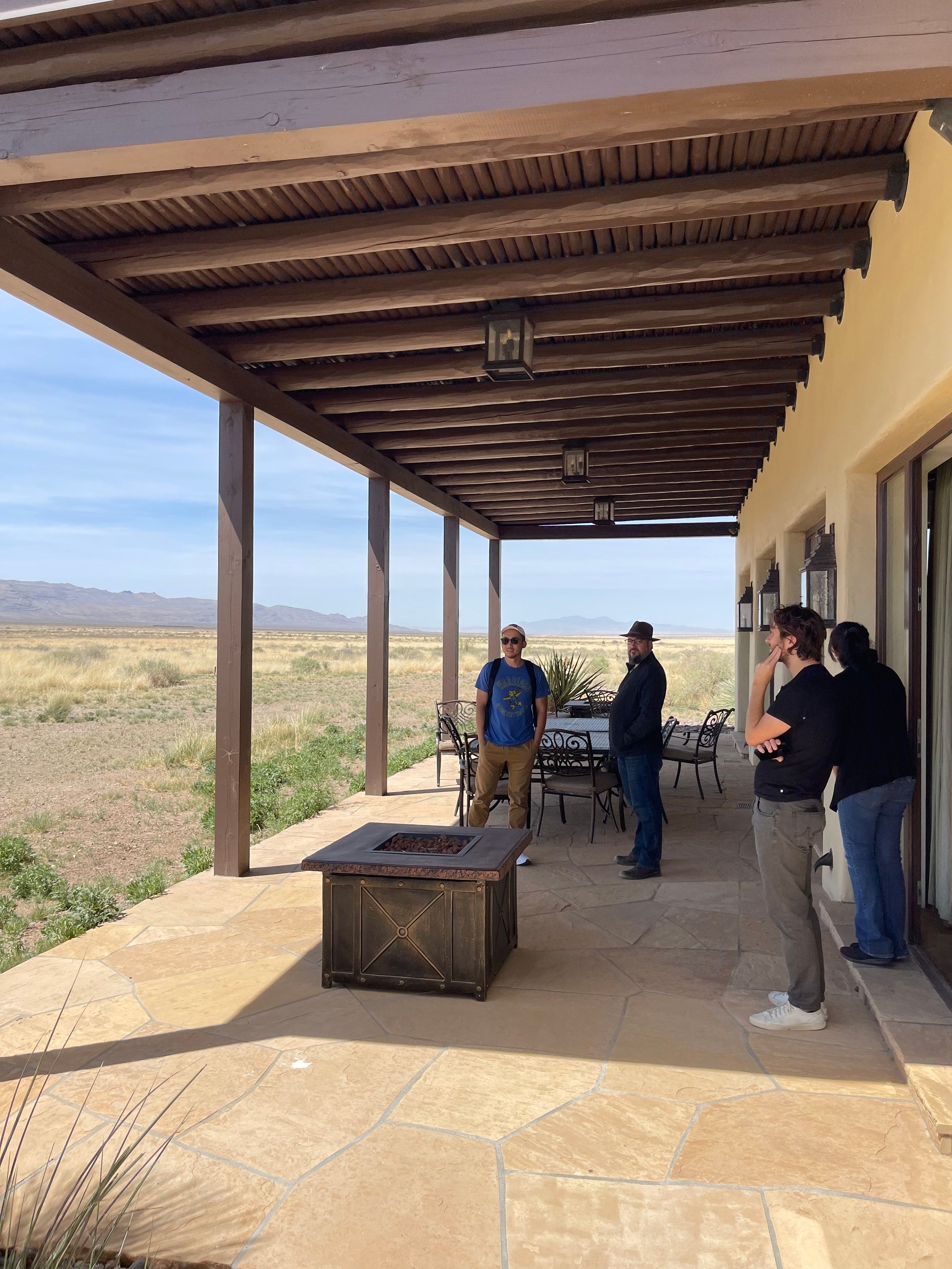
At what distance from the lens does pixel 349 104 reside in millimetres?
2436

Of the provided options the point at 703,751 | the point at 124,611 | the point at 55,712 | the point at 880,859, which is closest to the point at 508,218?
the point at 880,859

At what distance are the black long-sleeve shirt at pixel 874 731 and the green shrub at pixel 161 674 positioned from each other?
24452 millimetres

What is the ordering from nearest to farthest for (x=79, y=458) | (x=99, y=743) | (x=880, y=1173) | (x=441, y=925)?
(x=880, y=1173), (x=441, y=925), (x=99, y=743), (x=79, y=458)

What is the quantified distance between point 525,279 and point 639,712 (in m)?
2.63

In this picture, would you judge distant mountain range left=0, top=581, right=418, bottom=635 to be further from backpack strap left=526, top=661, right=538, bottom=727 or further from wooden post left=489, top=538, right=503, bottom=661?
backpack strap left=526, top=661, right=538, bottom=727

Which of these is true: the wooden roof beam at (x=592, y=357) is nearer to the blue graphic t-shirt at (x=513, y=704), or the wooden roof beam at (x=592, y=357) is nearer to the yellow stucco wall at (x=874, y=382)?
the yellow stucco wall at (x=874, y=382)

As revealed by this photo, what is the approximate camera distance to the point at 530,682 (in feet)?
17.6

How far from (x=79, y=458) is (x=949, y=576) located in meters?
122

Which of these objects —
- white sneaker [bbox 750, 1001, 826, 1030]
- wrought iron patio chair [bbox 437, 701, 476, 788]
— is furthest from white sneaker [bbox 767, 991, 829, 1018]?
wrought iron patio chair [bbox 437, 701, 476, 788]

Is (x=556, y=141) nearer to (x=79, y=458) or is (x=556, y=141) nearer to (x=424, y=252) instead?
(x=424, y=252)

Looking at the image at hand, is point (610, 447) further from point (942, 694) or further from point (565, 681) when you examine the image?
point (942, 694)

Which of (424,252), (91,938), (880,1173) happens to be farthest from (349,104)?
Answer: (91,938)

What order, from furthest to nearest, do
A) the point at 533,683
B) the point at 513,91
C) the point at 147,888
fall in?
the point at 533,683
the point at 147,888
the point at 513,91

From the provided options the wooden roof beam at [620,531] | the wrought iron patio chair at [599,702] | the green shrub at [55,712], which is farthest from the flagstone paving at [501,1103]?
the green shrub at [55,712]
